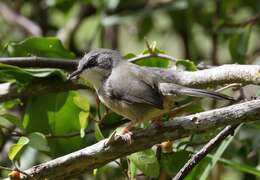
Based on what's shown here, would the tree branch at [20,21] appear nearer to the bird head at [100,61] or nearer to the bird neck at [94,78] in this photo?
the bird head at [100,61]

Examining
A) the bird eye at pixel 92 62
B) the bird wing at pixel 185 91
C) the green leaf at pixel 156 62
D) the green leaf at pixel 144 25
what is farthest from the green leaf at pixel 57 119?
the green leaf at pixel 144 25

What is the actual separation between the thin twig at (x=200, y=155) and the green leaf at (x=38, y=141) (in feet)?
2.79

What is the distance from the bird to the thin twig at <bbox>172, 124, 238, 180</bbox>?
0.27 m

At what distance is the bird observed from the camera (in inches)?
123

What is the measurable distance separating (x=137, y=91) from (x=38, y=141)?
0.56 meters

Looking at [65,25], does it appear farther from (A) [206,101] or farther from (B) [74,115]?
(B) [74,115]

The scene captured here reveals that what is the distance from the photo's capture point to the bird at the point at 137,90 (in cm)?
312

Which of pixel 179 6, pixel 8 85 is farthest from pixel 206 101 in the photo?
pixel 8 85

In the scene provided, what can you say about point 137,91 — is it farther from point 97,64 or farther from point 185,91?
point 97,64

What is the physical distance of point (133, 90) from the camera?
323 cm

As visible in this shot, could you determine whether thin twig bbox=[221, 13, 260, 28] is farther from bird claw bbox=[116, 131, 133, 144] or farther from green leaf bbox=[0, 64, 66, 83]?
bird claw bbox=[116, 131, 133, 144]

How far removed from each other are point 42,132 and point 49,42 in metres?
0.50

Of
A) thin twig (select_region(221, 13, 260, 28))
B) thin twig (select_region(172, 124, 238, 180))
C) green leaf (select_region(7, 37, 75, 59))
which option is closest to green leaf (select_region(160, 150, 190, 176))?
thin twig (select_region(172, 124, 238, 180))

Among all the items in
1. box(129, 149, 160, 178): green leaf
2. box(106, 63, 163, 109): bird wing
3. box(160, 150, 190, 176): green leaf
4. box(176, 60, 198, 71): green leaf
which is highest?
box(176, 60, 198, 71): green leaf
